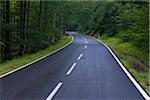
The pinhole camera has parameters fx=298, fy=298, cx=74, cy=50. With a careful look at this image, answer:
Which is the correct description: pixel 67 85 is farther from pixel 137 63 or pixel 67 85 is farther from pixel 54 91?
pixel 137 63

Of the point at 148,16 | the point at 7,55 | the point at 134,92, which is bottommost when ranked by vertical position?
the point at 7,55

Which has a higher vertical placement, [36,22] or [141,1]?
[141,1]

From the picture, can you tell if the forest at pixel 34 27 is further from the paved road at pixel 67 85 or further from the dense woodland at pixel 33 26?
the paved road at pixel 67 85

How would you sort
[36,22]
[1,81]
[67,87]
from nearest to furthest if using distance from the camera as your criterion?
[67,87] → [1,81] → [36,22]

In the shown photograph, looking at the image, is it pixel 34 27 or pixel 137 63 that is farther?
pixel 34 27

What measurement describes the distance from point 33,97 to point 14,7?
81.7ft

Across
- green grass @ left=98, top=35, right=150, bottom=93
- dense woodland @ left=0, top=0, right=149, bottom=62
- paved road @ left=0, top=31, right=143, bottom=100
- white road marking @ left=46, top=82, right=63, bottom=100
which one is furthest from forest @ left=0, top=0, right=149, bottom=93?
white road marking @ left=46, top=82, right=63, bottom=100

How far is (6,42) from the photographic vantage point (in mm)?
22953

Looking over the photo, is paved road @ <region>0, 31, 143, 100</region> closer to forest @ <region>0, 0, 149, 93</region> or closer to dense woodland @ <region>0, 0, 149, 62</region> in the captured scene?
forest @ <region>0, 0, 149, 93</region>

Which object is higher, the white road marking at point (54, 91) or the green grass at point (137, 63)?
the white road marking at point (54, 91)

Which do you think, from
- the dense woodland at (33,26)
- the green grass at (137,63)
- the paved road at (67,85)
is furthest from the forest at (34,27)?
the paved road at (67,85)

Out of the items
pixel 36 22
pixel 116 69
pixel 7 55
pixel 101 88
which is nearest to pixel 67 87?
pixel 101 88

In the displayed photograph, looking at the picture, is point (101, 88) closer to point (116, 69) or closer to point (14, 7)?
point (116, 69)

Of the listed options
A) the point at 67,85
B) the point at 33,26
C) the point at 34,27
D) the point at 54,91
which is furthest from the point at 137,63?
the point at 33,26
